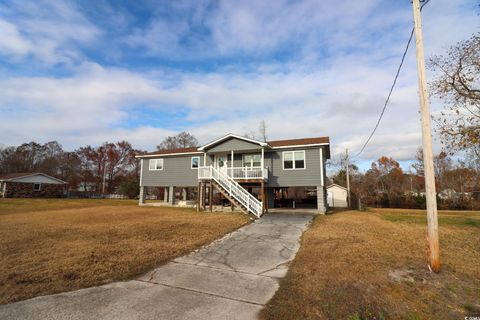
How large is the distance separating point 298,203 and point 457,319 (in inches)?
864

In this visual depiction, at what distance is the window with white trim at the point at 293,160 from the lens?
1784cm

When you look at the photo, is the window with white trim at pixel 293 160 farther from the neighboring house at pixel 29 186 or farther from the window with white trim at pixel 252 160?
the neighboring house at pixel 29 186

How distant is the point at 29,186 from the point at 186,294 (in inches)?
1638

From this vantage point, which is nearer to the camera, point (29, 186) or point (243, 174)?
point (243, 174)

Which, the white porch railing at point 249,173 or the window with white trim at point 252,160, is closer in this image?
the white porch railing at point 249,173

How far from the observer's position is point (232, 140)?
1905 cm

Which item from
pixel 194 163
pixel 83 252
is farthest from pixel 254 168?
pixel 83 252

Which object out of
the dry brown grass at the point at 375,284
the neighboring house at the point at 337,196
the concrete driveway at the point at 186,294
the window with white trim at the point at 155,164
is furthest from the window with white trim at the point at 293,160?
the neighboring house at the point at 337,196

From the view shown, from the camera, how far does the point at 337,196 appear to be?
3238 cm

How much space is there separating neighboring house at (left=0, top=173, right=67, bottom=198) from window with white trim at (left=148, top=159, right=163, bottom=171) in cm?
2330

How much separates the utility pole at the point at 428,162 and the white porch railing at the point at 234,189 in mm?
9573

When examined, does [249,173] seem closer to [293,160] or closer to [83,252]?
[293,160]

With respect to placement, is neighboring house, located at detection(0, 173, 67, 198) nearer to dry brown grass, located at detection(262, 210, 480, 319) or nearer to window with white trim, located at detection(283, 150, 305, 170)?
window with white trim, located at detection(283, 150, 305, 170)

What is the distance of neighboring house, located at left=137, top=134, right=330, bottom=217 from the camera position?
16.7 m
